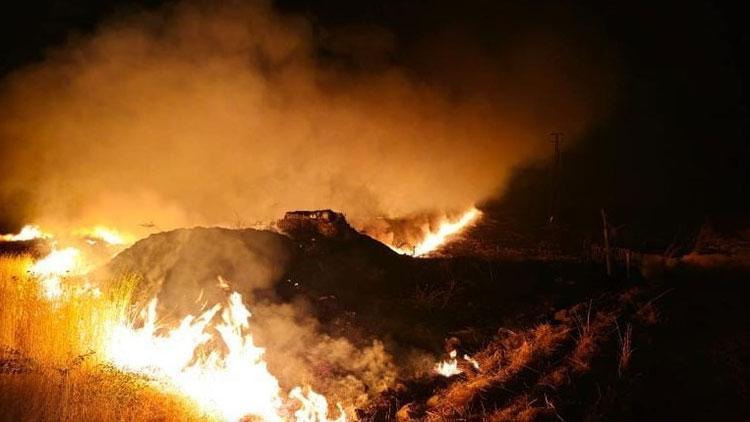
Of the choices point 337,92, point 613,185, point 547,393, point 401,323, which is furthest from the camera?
point 613,185

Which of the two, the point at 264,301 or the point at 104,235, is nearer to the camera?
the point at 264,301

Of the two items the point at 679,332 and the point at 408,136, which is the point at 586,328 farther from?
the point at 408,136

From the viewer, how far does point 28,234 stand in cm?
1520

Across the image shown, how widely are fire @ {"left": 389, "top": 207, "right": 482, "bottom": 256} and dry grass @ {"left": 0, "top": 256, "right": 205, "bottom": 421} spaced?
7.63 meters

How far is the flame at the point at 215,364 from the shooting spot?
6.29m

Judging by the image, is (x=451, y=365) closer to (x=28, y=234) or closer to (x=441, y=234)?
(x=441, y=234)

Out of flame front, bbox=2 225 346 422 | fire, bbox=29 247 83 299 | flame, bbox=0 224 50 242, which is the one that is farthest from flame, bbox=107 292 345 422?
flame, bbox=0 224 50 242

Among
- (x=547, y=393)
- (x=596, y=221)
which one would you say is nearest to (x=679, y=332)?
(x=547, y=393)

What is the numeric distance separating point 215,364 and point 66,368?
1.57 m

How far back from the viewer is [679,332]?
6426 millimetres

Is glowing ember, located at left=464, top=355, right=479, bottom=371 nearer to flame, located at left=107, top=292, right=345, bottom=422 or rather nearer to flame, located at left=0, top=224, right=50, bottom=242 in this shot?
flame, located at left=107, top=292, right=345, bottom=422

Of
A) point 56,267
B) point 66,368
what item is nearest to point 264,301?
point 66,368

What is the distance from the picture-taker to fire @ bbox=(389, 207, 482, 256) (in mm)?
14277

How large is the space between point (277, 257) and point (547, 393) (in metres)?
4.82
